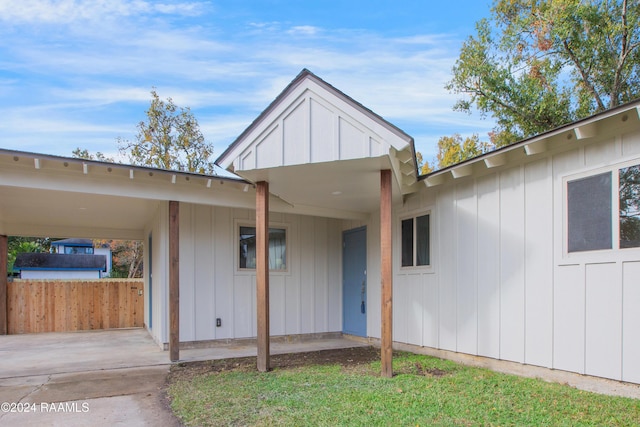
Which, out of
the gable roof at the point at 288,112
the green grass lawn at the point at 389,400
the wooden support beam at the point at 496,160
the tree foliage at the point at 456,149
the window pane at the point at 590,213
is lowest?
the green grass lawn at the point at 389,400

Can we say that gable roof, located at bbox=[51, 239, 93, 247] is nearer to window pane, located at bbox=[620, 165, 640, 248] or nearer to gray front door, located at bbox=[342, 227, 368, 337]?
gray front door, located at bbox=[342, 227, 368, 337]

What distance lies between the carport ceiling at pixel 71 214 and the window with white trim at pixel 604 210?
598 centimetres

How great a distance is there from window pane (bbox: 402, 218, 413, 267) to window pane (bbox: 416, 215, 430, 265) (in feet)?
0.68

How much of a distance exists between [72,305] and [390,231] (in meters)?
9.93

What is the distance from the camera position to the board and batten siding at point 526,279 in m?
4.33

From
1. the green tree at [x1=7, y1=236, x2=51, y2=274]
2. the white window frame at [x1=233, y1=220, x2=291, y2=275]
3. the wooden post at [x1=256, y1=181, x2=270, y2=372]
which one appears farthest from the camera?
the green tree at [x1=7, y1=236, x2=51, y2=274]

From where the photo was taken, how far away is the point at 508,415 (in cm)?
388

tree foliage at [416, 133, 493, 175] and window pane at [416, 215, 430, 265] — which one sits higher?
tree foliage at [416, 133, 493, 175]

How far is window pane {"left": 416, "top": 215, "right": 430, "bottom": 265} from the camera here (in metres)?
7.15

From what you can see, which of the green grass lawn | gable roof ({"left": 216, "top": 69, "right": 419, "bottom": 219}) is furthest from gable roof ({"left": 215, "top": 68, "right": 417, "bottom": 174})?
the green grass lawn

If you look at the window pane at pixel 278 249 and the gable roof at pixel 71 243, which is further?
the gable roof at pixel 71 243

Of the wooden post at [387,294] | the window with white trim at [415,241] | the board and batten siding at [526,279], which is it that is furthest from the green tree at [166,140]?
the wooden post at [387,294]

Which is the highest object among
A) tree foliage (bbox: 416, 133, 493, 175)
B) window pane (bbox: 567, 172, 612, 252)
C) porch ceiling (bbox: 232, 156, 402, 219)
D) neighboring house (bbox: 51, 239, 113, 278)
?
tree foliage (bbox: 416, 133, 493, 175)

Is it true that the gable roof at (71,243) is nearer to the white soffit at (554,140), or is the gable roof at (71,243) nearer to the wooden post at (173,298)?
the wooden post at (173,298)
